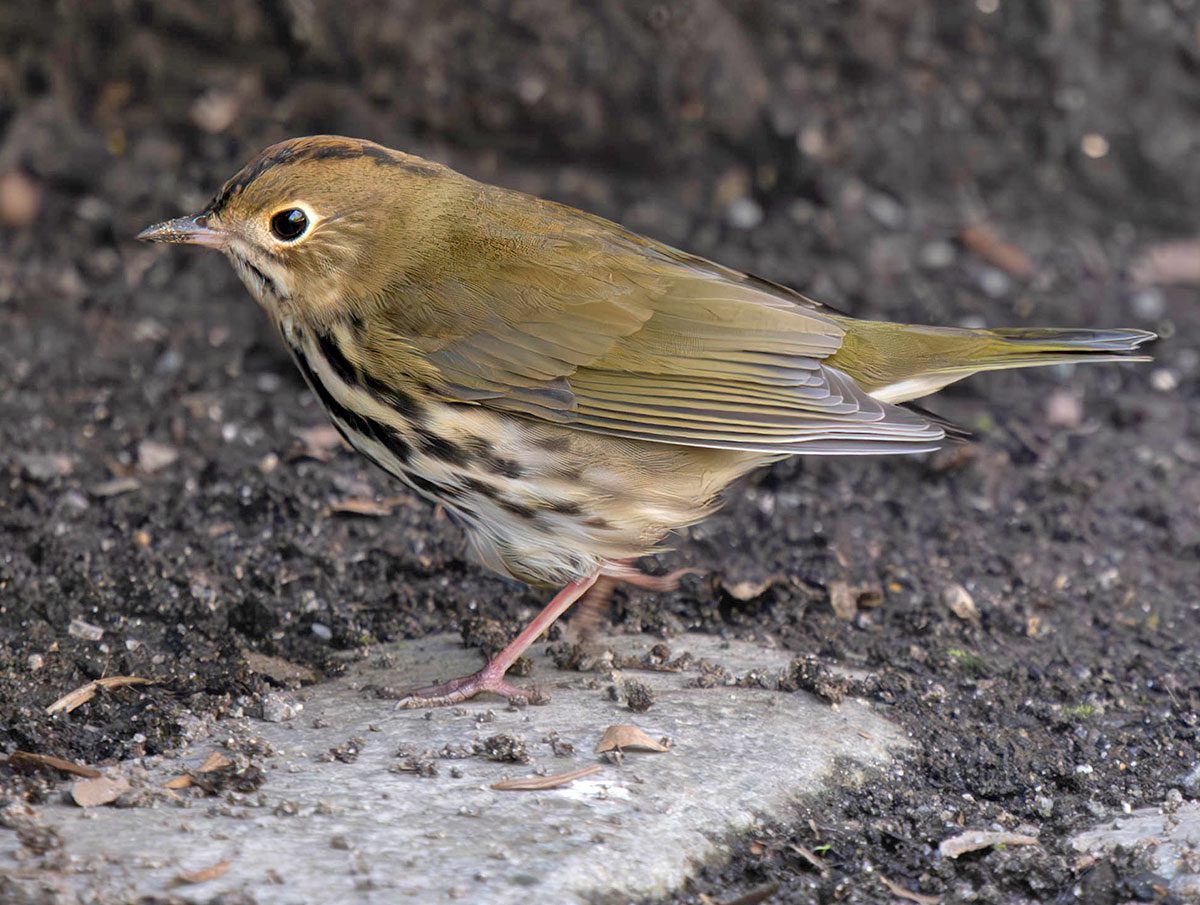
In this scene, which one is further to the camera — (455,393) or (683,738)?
(455,393)

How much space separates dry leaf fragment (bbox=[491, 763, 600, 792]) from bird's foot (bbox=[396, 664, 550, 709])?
480 mm

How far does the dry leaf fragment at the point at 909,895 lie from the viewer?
3.18 meters

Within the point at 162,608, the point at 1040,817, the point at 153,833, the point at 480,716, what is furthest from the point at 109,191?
the point at 1040,817

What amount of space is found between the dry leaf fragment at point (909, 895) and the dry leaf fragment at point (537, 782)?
0.70m

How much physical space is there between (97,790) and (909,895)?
1745 mm

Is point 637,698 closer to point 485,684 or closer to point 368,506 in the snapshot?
point 485,684

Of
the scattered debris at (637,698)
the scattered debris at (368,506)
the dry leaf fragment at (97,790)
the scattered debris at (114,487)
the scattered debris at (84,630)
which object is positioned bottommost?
the dry leaf fragment at (97,790)

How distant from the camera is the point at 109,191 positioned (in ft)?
20.5

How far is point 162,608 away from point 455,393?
3.88ft

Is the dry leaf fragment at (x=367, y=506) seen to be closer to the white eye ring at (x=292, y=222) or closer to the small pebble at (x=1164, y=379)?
the white eye ring at (x=292, y=222)

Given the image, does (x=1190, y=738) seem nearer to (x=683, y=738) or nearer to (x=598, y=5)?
(x=683, y=738)

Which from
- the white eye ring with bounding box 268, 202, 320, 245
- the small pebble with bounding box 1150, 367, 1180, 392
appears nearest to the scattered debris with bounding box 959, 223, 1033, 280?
the small pebble with bounding box 1150, 367, 1180, 392

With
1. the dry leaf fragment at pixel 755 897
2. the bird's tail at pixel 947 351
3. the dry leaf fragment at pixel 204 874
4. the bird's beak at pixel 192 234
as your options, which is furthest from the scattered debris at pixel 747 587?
the dry leaf fragment at pixel 204 874

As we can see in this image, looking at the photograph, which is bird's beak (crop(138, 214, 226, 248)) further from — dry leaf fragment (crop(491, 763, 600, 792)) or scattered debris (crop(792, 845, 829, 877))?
scattered debris (crop(792, 845, 829, 877))
